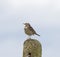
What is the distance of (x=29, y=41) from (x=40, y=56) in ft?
2.49

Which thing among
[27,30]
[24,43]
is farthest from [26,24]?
[24,43]

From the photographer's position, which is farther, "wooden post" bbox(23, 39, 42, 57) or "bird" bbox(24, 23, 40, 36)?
"bird" bbox(24, 23, 40, 36)

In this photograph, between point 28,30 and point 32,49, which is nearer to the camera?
point 32,49

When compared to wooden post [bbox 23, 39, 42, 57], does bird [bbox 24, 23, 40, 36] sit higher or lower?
Answer: higher

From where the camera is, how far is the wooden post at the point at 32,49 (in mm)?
6652

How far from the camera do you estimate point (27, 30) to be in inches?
439

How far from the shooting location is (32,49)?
670 cm

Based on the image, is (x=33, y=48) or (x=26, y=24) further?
(x=26, y=24)

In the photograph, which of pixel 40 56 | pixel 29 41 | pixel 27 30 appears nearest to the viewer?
pixel 40 56

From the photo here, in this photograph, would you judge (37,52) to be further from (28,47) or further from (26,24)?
(26,24)

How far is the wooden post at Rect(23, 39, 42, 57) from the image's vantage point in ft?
21.8

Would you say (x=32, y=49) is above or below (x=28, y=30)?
below

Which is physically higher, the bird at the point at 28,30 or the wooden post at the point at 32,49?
the bird at the point at 28,30

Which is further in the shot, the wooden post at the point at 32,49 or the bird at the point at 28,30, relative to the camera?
the bird at the point at 28,30
